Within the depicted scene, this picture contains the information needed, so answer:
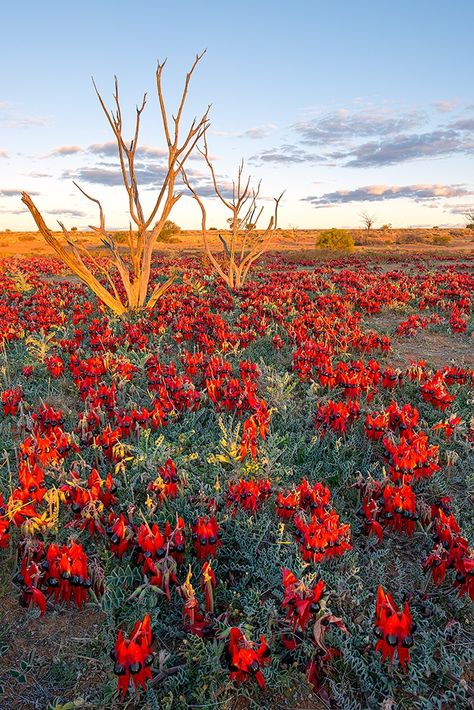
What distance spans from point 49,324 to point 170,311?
2.42 m

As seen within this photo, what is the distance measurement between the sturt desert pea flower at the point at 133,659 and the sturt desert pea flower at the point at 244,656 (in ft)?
1.24

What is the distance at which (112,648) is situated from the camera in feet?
8.50

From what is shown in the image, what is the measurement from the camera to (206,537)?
2.98m

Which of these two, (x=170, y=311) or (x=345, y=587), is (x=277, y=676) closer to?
(x=345, y=587)

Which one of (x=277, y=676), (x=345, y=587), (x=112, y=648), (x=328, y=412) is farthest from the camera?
(x=328, y=412)

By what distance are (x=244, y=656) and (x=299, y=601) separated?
0.39 meters

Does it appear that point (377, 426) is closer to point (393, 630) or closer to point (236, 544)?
point (236, 544)

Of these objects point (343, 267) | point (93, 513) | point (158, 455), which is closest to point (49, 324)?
point (158, 455)

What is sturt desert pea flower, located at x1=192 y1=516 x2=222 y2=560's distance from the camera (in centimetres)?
298

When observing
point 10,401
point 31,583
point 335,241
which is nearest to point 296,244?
point 335,241

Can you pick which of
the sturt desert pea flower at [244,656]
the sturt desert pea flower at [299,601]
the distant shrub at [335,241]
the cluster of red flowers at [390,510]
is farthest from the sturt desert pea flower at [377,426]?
the distant shrub at [335,241]

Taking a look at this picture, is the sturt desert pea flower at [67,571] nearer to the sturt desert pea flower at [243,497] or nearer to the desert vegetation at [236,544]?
the desert vegetation at [236,544]

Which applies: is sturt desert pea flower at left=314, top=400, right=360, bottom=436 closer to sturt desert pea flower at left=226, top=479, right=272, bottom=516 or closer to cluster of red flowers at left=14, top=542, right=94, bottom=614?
sturt desert pea flower at left=226, top=479, right=272, bottom=516

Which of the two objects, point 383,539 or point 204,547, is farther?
point 383,539
